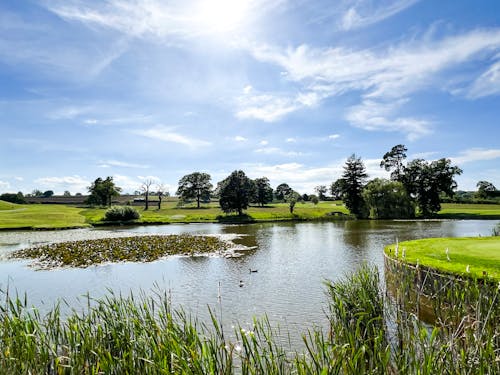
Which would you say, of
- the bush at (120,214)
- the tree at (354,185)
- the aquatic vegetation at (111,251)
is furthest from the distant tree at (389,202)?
the bush at (120,214)

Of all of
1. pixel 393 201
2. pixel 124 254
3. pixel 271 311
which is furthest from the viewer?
pixel 393 201

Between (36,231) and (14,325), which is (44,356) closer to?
(14,325)

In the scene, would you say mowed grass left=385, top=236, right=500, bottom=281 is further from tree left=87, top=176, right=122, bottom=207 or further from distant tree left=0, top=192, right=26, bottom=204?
distant tree left=0, top=192, right=26, bottom=204

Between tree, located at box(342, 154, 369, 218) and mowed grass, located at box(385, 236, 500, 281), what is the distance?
54546 millimetres

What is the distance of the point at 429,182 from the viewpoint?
233 feet

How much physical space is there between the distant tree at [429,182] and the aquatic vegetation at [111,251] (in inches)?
2147

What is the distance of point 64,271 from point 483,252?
70.4 feet

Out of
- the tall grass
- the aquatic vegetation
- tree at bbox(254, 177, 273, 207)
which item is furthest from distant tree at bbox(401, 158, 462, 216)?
the tall grass

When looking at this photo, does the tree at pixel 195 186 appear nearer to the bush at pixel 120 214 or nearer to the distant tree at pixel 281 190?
the bush at pixel 120 214

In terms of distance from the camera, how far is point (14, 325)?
561cm

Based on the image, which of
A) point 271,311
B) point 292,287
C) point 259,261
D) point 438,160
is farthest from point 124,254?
point 438,160

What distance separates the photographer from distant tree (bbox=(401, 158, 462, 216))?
69562 millimetres

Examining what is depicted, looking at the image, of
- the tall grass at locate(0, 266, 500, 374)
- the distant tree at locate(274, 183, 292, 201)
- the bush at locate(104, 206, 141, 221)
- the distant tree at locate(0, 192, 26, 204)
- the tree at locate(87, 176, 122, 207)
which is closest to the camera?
the tall grass at locate(0, 266, 500, 374)

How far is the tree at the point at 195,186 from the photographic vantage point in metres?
106
